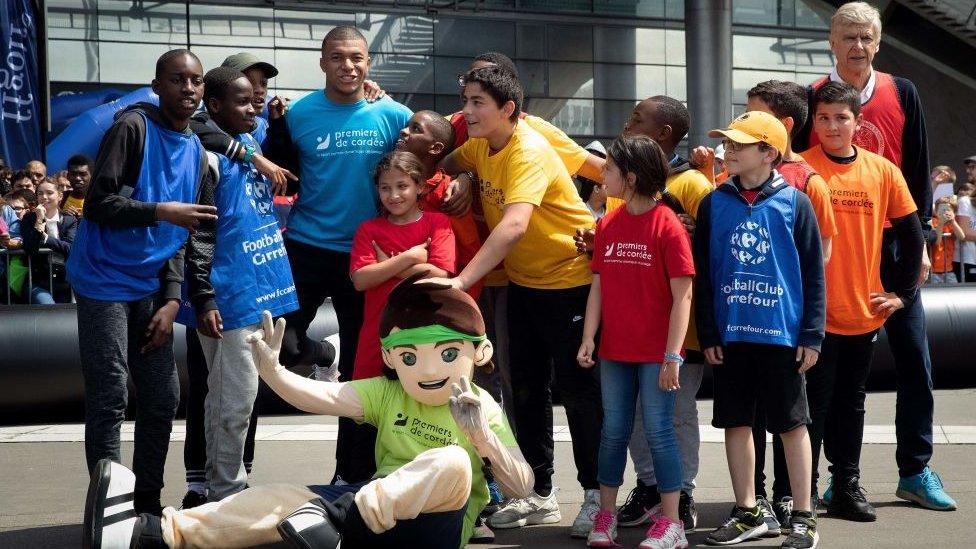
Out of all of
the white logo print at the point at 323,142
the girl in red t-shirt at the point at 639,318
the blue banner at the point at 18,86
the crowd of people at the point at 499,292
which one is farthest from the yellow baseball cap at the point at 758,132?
the blue banner at the point at 18,86

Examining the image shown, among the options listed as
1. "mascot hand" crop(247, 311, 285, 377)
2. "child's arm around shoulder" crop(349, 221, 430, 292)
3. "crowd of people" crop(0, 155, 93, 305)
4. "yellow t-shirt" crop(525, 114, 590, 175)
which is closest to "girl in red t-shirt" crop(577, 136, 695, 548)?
"yellow t-shirt" crop(525, 114, 590, 175)

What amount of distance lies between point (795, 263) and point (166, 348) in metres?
2.55

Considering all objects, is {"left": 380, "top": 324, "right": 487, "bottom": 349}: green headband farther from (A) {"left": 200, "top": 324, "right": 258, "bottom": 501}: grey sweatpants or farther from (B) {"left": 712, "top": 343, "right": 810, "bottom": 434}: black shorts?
(B) {"left": 712, "top": 343, "right": 810, "bottom": 434}: black shorts

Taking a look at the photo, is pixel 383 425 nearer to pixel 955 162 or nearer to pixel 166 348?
pixel 166 348

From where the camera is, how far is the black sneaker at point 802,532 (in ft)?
15.5

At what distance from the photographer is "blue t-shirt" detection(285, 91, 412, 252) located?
213 inches

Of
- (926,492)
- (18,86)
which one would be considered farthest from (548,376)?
(18,86)

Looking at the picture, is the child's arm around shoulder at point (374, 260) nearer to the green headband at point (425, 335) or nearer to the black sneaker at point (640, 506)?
the green headband at point (425, 335)

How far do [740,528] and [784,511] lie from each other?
0.35m

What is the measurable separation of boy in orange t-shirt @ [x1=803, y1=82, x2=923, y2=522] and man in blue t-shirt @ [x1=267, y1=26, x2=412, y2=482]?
1.95 meters

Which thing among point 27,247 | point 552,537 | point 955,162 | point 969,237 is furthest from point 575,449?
point 955,162

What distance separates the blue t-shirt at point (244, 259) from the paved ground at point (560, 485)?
3.78 ft

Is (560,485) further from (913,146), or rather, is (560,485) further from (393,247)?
(913,146)

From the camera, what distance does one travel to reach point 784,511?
16.9 ft
